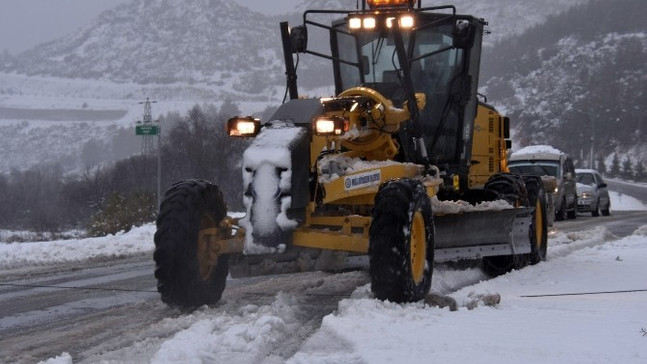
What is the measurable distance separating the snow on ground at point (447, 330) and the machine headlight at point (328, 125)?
1431 mm

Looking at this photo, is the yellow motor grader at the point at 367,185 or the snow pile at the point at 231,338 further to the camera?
the yellow motor grader at the point at 367,185

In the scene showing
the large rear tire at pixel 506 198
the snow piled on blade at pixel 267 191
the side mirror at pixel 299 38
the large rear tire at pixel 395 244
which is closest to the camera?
the large rear tire at pixel 395 244

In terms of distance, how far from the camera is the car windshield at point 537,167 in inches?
990

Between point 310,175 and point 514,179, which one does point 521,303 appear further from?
point 514,179

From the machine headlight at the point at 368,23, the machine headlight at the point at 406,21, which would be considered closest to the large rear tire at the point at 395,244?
the machine headlight at the point at 406,21

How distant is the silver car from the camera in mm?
29500

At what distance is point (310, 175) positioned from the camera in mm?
8031

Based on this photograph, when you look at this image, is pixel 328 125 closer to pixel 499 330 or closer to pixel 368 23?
pixel 368 23

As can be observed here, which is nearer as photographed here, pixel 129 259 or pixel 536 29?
pixel 129 259

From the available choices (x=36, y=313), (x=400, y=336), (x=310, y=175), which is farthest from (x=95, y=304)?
(x=400, y=336)

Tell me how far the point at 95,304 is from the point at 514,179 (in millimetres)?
5504

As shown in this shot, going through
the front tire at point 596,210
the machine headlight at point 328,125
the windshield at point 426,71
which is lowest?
the front tire at point 596,210

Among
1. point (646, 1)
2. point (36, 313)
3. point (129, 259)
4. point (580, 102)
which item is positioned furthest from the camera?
point (646, 1)

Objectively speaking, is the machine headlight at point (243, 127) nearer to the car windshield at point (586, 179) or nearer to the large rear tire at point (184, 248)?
the large rear tire at point (184, 248)
